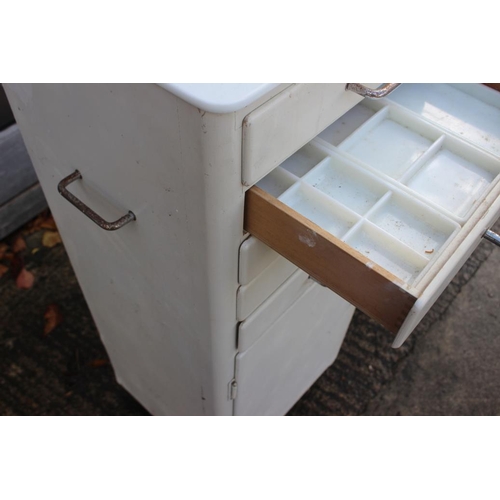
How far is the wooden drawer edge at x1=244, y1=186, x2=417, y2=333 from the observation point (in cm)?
59

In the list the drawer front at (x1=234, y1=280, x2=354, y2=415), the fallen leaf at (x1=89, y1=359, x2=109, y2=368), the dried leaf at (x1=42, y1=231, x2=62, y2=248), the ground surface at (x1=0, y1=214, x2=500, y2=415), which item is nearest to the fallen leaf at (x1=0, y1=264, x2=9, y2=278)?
the ground surface at (x1=0, y1=214, x2=500, y2=415)

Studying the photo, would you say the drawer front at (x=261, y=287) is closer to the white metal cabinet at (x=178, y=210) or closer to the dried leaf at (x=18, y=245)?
the white metal cabinet at (x=178, y=210)

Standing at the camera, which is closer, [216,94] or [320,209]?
[216,94]

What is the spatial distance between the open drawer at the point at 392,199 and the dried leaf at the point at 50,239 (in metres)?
1.42

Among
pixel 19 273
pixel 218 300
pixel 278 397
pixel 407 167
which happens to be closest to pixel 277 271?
pixel 218 300

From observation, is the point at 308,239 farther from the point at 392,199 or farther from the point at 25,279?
the point at 25,279

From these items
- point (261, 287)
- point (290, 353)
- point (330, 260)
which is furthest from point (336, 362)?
point (330, 260)

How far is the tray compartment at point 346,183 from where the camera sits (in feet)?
2.35

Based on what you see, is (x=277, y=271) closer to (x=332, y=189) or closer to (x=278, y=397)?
(x=332, y=189)

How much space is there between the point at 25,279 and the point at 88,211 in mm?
1249

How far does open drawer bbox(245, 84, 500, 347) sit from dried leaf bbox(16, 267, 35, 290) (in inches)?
54.0

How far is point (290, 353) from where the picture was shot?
4.08 feet

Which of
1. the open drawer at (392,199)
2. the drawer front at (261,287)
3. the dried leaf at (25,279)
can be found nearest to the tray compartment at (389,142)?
the open drawer at (392,199)

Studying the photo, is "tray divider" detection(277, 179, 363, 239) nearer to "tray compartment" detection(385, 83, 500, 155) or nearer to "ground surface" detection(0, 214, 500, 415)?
"tray compartment" detection(385, 83, 500, 155)
